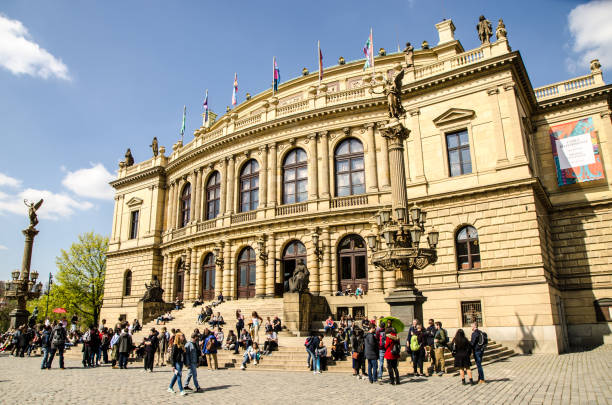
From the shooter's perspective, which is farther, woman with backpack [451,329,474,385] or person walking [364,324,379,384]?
person walking [364,324,379,384]

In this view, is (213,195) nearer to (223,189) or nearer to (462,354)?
(223,189)

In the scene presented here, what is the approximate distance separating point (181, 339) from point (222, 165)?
24179 mm

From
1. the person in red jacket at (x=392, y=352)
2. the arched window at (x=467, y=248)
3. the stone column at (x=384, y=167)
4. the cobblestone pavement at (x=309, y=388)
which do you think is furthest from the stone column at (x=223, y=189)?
the person in red jacket at (x=392, y=352)

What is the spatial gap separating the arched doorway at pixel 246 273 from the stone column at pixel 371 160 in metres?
10.0

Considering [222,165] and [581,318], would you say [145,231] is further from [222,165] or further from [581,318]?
[581,318]

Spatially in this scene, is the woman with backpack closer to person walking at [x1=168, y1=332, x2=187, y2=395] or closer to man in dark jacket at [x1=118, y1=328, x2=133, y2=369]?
person walking at [x1=168, y1=332, x2=187, y2=395]

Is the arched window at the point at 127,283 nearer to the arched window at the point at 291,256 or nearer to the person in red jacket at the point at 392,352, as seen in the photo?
the arched window at the point at 291,256

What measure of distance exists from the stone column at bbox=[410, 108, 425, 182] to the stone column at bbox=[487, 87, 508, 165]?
4.27 metres

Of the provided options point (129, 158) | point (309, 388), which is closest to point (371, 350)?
point (309, 388)

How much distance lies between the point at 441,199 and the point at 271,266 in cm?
1234

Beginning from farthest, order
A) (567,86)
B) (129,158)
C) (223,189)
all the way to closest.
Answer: (129,158) → (223,189) → (567,86)

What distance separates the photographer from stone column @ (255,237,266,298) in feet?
99.0

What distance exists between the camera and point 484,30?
26.5m

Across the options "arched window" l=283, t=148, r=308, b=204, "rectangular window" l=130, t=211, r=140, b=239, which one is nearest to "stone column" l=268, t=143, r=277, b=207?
"arched window" l=283, t=148, r=308, b=204
